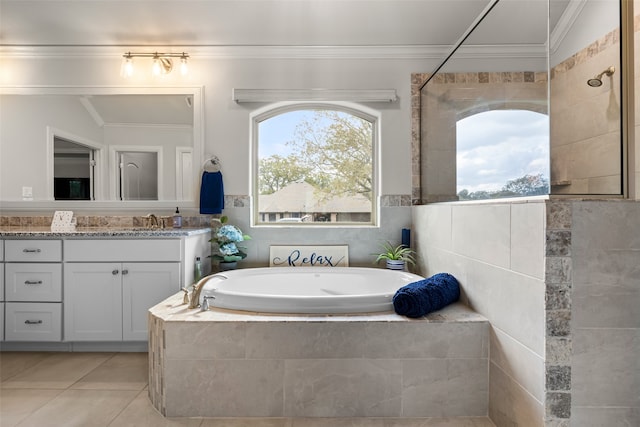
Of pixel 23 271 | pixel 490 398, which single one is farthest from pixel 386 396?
pixel 23 271

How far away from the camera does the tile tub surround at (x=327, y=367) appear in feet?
5.09

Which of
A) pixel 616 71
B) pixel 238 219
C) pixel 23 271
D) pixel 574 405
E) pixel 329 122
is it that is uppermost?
pixel 329 122

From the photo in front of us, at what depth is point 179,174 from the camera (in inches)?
109

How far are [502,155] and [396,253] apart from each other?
1.19 metres

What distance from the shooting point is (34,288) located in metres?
2.27

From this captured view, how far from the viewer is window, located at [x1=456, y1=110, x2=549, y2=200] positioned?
135 centimetres

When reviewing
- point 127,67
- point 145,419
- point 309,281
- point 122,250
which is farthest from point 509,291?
point 127,67

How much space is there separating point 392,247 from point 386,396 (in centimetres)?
135

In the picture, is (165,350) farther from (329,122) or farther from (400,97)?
(400,97)

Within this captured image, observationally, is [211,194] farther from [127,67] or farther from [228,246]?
[127,67]

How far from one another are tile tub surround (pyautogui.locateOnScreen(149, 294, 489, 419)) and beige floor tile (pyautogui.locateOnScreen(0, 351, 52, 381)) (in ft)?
4.00

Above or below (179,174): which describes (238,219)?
below

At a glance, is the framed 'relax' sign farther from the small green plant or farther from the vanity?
the vanity

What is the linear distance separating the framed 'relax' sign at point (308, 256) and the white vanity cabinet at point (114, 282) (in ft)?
2.47
